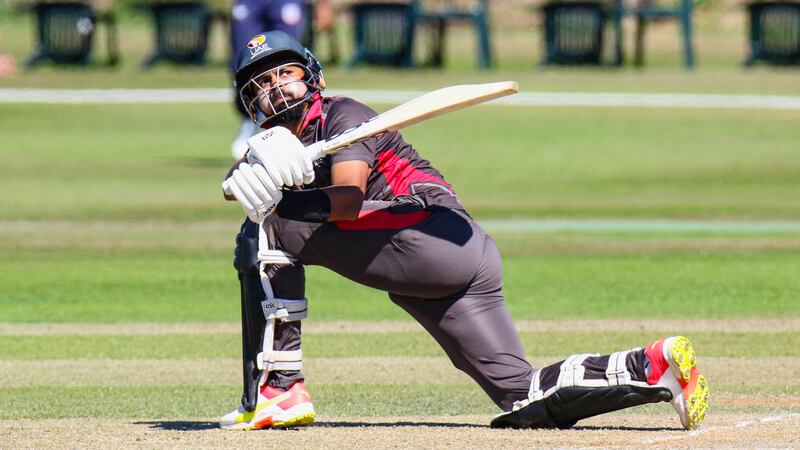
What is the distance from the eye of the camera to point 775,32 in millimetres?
28516

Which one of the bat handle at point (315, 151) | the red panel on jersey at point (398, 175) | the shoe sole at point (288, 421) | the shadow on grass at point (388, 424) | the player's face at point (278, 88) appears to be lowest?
the shadow on grass at point (388, 424)

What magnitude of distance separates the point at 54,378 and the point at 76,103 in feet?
61.0

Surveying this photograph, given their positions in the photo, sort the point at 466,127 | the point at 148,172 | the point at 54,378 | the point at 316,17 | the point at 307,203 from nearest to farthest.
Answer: the point at 307,203, the point at 54,378, the point at 148,172, the point at 466,127, the point at 316,17

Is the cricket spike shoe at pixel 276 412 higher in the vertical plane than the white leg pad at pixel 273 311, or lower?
lower

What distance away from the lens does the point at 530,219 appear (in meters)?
15.8

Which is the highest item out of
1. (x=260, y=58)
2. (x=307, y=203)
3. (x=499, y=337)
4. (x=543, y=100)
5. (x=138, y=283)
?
(x=260, y=58)

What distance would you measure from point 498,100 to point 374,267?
19.7 meters

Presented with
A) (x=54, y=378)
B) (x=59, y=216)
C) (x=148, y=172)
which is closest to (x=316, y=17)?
(x=148, y=172)

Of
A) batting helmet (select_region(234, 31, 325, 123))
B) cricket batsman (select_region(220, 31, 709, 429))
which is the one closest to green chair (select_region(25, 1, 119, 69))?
batting helmet (select_region(234, 31, 325, 123))

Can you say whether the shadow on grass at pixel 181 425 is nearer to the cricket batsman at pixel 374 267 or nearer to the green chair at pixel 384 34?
the cricket batsman at pixel 374 267

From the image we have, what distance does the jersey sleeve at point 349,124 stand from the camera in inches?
247

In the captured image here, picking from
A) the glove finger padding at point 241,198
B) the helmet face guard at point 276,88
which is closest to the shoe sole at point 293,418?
the glove finger padding at point 241,198

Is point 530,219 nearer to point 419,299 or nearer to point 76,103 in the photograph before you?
point 419,299

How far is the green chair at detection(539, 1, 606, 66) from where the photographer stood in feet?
91.7
